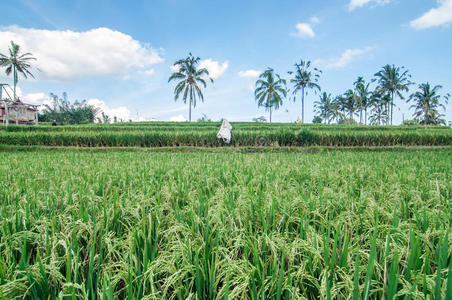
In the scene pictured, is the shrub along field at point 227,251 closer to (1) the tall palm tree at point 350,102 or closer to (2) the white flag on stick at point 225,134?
(2) the white flag on stick at point 225,134

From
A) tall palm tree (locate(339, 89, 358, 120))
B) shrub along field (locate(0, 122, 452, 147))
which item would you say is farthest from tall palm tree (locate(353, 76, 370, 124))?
shrub along field (locate(0, 122, 452, 147))

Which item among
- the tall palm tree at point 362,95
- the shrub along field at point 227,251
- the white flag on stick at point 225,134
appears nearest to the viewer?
the shrub along field at point 227,251

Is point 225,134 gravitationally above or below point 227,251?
above

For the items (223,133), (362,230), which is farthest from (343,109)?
(362,230)

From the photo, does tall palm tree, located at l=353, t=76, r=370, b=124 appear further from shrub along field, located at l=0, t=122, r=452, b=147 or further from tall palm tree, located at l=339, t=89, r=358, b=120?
shrub along field, located at l=0, t=122, r=452, b=147

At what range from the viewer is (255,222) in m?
1.65

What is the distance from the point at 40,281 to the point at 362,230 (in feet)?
6.66

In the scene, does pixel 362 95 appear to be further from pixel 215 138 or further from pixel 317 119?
pixel 215 138

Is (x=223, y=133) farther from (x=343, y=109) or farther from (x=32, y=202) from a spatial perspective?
(x=343, y=109)

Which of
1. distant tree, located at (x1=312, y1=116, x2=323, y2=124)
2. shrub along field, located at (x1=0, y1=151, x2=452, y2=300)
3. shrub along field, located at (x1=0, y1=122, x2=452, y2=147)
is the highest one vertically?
distant tree, located at (x1=312, y1=116, x2=323, y2=124)

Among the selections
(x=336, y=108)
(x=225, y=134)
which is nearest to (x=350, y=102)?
(x=336, y=108)

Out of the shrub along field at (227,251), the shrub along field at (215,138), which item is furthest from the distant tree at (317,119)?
the shrub along field at (227,251)

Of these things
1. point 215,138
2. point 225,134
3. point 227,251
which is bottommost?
point 227,251

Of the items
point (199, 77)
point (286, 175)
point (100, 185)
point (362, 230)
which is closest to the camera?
point (362, 230)
